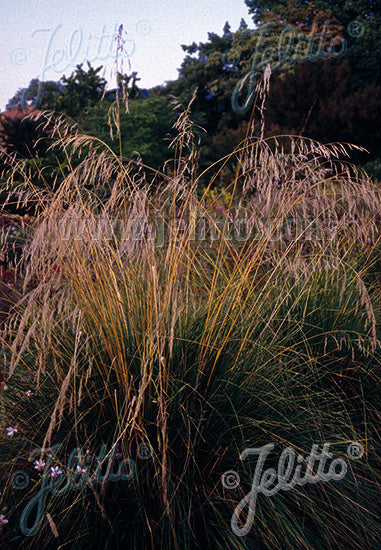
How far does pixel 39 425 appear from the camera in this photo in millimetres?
2057

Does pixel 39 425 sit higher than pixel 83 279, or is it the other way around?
pixel 83 279

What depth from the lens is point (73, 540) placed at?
1.66m

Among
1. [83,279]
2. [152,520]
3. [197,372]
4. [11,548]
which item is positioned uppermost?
[83,279]

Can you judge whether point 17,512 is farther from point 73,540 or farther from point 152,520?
point 152,520

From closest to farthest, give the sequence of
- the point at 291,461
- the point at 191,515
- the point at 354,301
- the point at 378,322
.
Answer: the point at 191,515 → the point at 291,461 → the point at 354,301 → the point at 378,322

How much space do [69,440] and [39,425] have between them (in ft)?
0.59

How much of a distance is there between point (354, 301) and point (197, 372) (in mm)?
1346

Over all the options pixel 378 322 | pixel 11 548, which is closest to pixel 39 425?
pixel 11 548

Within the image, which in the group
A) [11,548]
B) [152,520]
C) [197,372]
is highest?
[197,372]

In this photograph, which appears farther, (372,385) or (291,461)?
(372,385)

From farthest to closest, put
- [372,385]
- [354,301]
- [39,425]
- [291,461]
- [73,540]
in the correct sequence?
[354,301]
[372,385]
[39,425]
[291,461]
[73,540]

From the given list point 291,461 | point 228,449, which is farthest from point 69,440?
point 291,461

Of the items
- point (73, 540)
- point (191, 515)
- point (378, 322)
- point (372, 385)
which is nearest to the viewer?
point (73, 540)

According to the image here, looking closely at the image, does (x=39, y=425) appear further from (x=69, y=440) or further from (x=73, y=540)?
(x=73, y=540)
